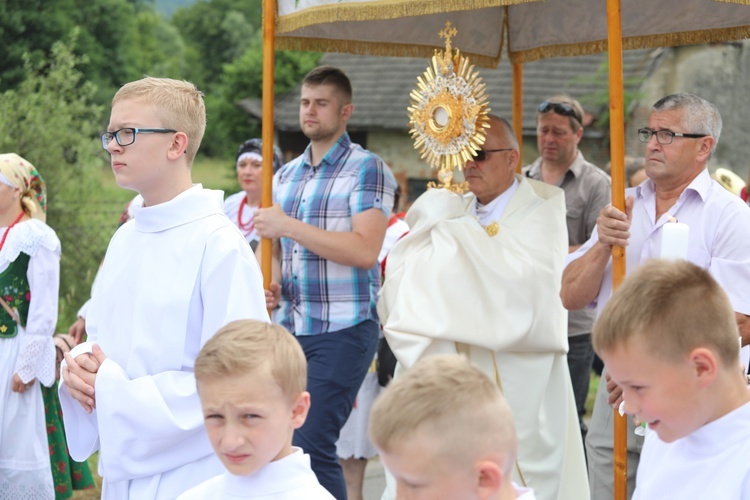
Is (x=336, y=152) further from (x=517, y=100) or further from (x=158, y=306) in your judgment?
(x=158, y=306)

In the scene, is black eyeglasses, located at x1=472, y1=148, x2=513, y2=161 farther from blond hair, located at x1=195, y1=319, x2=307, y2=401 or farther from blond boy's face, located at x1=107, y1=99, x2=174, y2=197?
blond hair, located at x1=195, y1=319, x2=307, y2=401

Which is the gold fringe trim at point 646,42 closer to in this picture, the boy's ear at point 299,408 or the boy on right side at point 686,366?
the boy on right side at point 686,366

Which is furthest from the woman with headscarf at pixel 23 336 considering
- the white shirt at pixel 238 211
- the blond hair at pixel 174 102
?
the blond hair at pixel 174 102

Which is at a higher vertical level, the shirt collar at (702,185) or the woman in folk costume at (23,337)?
the shirt collar at (702,185)

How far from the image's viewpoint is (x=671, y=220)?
4.17 meters

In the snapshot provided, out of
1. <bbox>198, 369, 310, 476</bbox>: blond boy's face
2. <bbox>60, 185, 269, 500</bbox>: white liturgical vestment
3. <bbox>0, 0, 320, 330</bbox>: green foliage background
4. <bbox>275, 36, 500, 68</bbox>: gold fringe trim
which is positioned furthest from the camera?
<bbox>0, 0, 320, 330</bbox>: green foliage background

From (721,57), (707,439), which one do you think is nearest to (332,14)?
(707,439)

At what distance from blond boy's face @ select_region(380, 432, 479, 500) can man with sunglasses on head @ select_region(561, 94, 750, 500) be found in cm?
212

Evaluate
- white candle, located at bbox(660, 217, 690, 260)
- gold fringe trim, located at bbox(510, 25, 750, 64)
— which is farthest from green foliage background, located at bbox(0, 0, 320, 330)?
white candle, located at bbox(660, 217, 690, 260)

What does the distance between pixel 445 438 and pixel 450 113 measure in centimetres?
280

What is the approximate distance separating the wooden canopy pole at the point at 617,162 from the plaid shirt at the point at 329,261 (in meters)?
1.39

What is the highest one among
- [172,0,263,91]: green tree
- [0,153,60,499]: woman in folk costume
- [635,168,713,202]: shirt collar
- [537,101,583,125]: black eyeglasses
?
[172,0,263,91]: green tree

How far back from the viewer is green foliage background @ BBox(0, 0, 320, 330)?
10.4m

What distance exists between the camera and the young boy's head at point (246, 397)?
2584 millimetres
